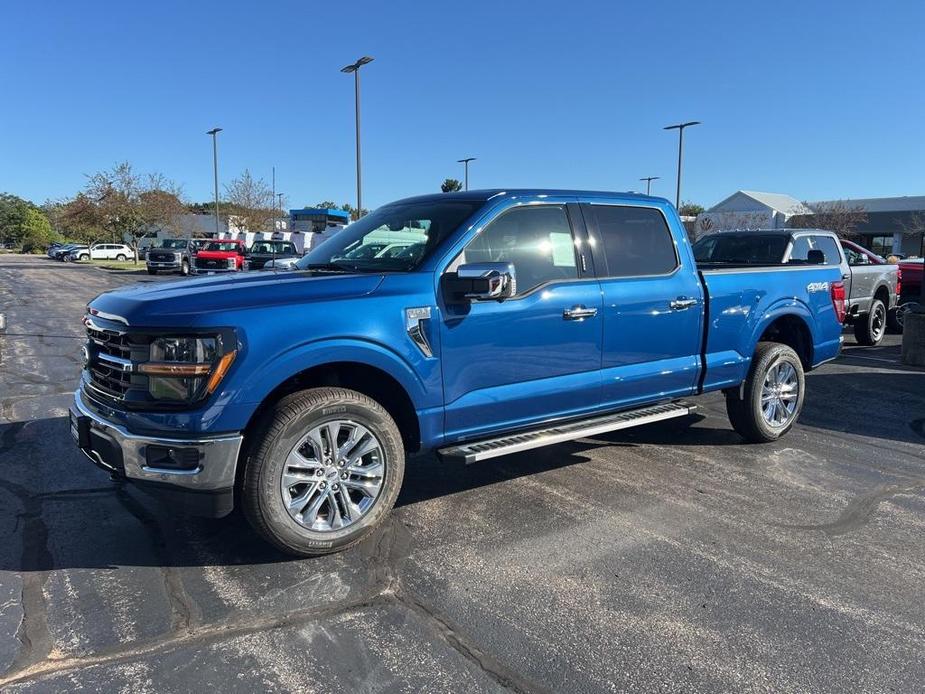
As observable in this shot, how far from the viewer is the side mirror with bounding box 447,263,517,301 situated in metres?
3.99

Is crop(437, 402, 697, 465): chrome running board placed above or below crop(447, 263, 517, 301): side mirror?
below

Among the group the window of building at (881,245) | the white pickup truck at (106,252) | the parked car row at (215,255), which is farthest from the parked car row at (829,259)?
the white pickup truck at (106,252)

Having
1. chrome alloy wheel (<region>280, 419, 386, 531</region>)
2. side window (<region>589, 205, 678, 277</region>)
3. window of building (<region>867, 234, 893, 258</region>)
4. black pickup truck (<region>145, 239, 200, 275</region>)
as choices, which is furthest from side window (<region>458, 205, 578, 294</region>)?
window of building (<region>867, 234, 893, 258</region>)

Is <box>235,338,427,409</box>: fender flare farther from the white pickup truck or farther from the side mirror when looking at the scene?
the white pickup truck

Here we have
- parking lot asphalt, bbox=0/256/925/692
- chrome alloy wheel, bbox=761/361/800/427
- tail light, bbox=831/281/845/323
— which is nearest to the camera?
parking lot asphalt, bbox=0/256/925/692

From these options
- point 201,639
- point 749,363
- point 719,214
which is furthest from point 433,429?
point 719,214

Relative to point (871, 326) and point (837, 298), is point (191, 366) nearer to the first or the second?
point (837, 298)

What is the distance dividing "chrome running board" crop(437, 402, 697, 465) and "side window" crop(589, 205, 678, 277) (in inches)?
39.7

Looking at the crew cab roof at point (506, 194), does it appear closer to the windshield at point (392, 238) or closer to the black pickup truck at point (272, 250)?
the windshield at point (392, 238)

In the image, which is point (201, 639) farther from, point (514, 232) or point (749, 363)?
point (749, 363)

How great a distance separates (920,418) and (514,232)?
5.28 m

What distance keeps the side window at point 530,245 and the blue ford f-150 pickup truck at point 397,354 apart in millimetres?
13

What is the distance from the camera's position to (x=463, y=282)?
4094 millimetres

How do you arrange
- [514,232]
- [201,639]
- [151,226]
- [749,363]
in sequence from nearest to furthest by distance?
1. [201,639]
2. [514,232]
3. [749,363]
4. [151,226]
